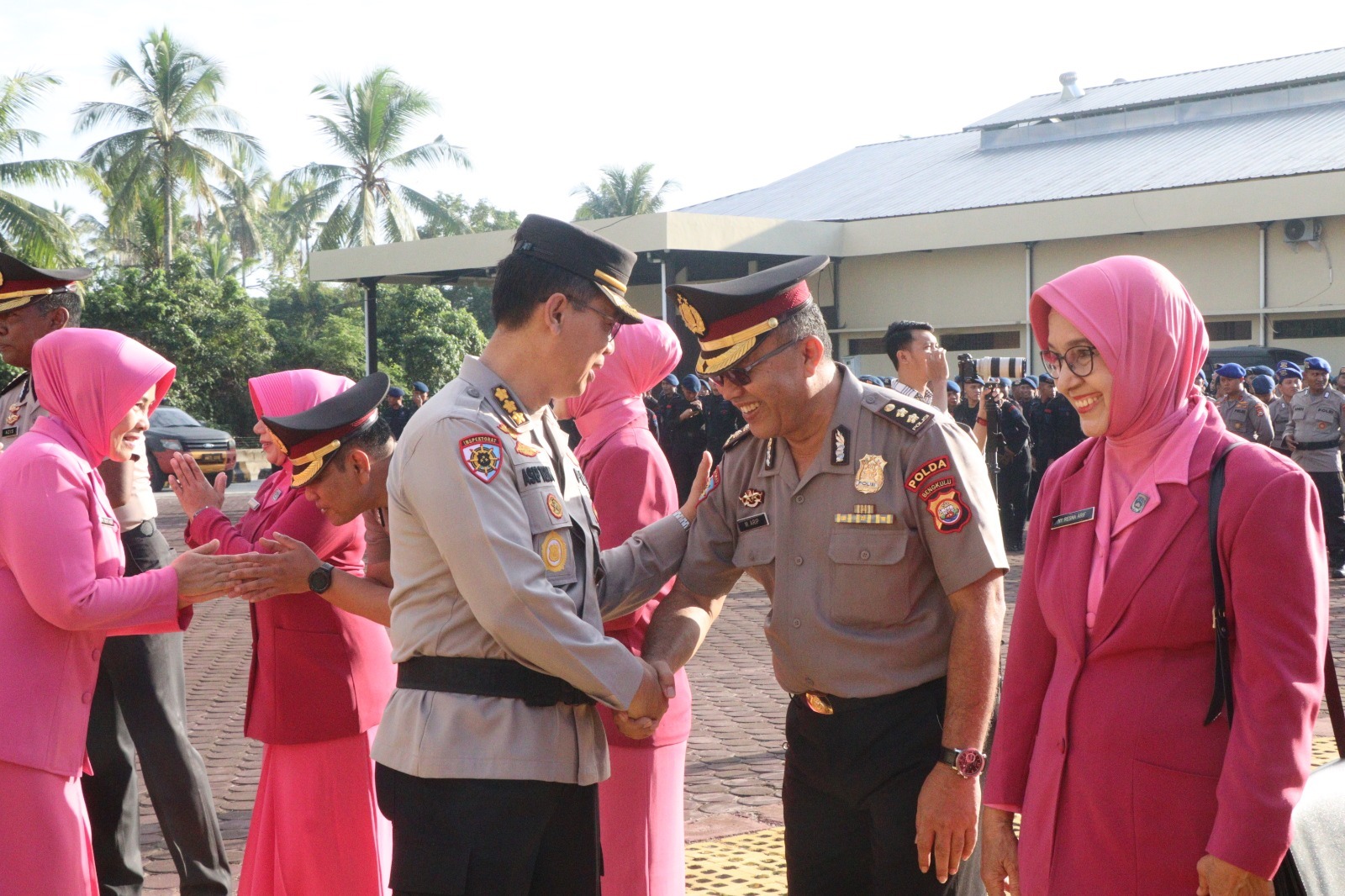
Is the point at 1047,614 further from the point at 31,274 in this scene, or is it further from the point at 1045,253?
the point at 1045,253

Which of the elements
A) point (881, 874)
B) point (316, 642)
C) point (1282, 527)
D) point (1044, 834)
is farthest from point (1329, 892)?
point (316, 642)

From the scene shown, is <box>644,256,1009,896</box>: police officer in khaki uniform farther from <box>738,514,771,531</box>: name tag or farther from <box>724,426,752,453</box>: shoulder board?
<box>724,426,752,453</box>: shoulder board

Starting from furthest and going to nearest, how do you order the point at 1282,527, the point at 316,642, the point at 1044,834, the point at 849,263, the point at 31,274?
the point at 849,263
the point at 31,274
the point at 316,642
the point at 1044,834
the point at 1282,527

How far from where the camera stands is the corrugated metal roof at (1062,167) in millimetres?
24781

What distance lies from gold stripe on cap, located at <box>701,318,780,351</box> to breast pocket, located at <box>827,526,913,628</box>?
0.52m

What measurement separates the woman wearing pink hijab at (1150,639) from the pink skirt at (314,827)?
182cm

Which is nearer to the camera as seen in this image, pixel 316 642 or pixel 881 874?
pixel 881 874

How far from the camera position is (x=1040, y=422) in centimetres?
1741

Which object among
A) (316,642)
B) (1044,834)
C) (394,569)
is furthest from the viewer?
(316,642)

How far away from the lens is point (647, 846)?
12.3 ft

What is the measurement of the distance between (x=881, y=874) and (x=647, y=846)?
1049 mm

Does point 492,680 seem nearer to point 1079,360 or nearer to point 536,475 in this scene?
point 536,475

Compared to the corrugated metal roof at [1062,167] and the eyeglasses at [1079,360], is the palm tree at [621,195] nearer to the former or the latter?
the corrugated metal roof at [1062,167]

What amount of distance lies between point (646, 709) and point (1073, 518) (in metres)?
1.00
